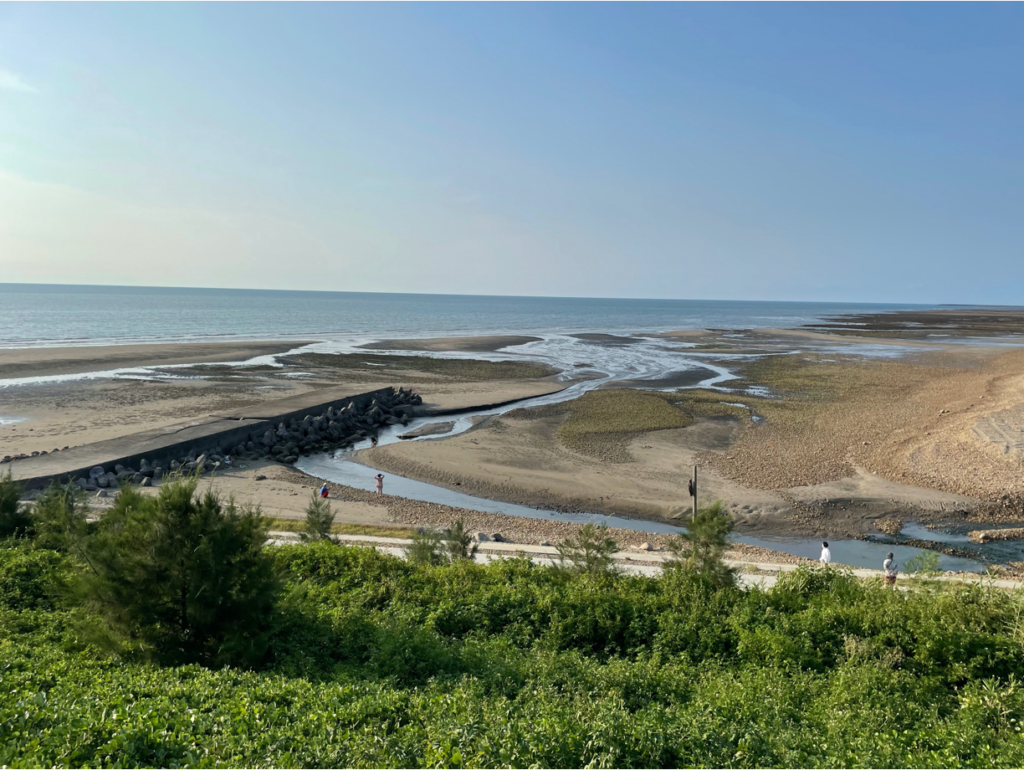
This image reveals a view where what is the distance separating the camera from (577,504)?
81.4 feet

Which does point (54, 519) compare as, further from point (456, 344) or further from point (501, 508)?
point (456, 344)

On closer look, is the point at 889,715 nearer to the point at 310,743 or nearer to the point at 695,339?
the point at 310,743

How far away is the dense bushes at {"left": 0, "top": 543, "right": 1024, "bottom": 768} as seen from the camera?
5.96 metres

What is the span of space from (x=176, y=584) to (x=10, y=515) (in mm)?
11194

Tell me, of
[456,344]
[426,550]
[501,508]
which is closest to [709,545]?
[426,550]

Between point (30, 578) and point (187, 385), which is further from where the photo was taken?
point (187, 385)

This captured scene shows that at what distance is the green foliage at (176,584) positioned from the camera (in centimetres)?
824

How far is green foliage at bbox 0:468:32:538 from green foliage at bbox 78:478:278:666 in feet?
30.9

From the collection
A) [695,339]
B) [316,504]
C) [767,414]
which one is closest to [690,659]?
[316,504]

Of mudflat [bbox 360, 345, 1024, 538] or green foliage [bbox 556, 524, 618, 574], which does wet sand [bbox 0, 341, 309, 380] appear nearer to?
mudflat [bbox 360, 345, 1024, 538]

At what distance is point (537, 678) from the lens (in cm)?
879

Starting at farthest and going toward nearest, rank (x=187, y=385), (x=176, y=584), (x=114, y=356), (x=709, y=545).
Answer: (x=114, y=356) < (x=187, y=385) < (x=709, y=545) < (x=176, y=584)

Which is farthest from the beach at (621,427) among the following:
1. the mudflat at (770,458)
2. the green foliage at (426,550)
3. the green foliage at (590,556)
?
the green foliage at (590,556)

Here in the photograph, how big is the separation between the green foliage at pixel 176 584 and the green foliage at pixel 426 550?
6241mm
